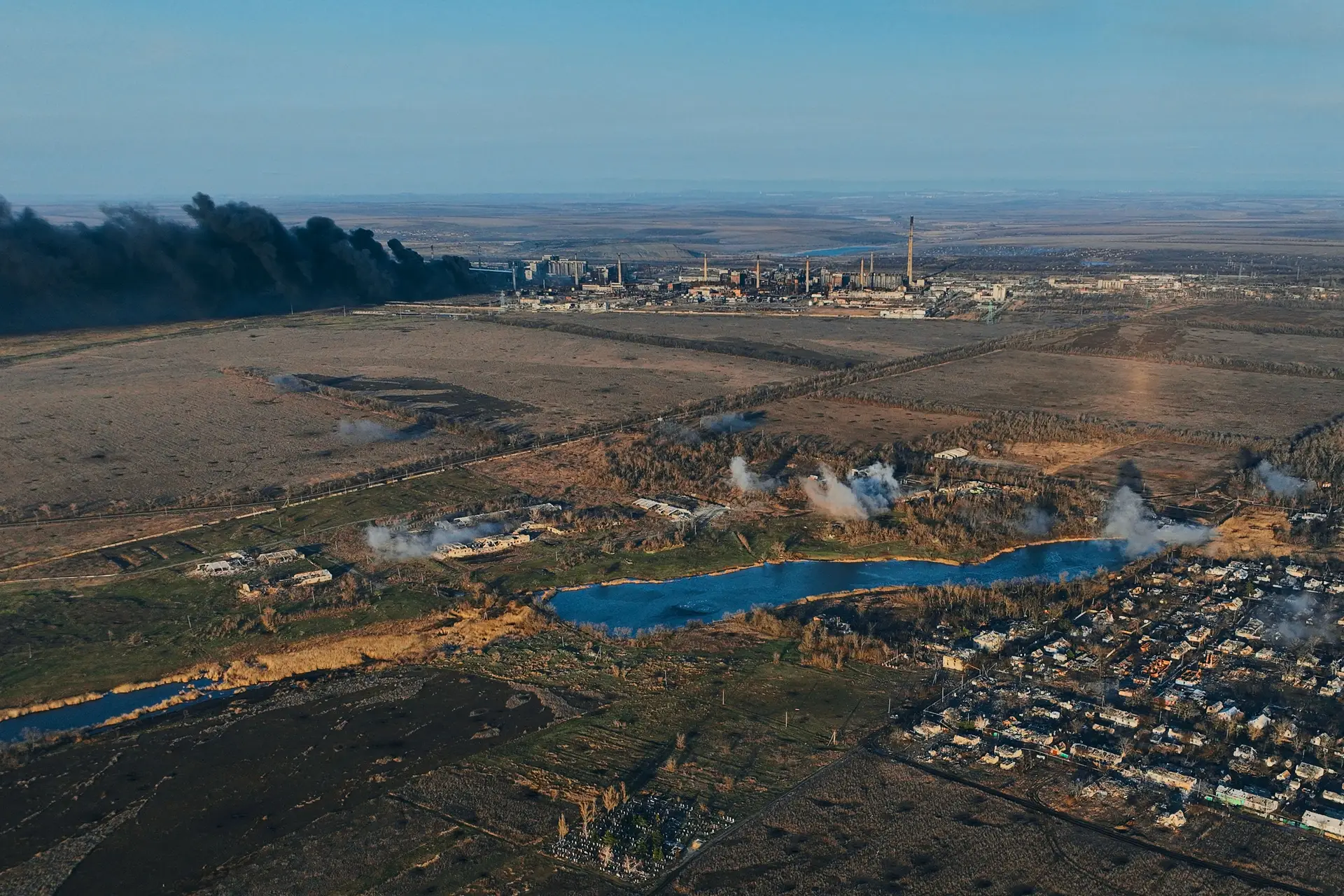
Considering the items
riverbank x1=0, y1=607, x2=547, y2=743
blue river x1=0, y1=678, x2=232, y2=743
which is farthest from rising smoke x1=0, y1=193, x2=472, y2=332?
blue river x1=0, y1=678, x2=232, y2=743

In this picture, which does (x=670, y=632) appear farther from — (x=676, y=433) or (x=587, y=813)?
(x=676, y=433)

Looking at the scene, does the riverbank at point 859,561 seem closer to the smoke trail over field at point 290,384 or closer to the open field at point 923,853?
the open field at point 923,853

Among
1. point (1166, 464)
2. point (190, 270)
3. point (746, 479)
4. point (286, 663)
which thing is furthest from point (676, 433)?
point (190, 270)

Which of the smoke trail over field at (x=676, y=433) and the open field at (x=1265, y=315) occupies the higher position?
→ the open field at (x=1265, y=315)

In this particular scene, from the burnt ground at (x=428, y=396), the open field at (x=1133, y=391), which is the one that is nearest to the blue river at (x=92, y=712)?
the burnt ground at (x=428, y=396)

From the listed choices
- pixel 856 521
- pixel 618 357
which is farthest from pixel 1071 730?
pixel 618 357

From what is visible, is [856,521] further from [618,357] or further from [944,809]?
[618,357]
